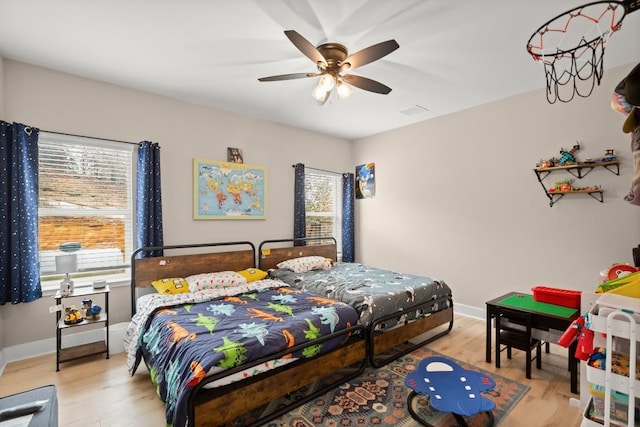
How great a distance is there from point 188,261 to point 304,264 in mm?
1506

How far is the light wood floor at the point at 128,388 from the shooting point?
201 centimetres

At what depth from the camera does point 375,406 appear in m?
2.13

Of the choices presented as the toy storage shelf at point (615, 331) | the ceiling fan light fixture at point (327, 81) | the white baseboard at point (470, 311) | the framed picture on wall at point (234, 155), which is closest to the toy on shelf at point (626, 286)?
the toy storage shelf at point (615, 331)

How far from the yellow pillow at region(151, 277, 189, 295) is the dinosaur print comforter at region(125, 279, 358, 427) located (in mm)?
188

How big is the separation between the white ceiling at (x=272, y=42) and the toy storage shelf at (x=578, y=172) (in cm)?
95

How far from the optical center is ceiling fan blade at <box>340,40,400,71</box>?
6.31ft

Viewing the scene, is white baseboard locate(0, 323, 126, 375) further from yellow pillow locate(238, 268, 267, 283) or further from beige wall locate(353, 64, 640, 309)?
beige wall locate(353, 64, 640, 309)

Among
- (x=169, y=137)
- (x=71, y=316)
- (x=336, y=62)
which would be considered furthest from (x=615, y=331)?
(x=169, y=137)

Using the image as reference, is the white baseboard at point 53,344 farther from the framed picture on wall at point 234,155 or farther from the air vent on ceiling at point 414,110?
the air vent on ceiling at point 414,110

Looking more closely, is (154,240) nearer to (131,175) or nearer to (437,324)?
(131,175)

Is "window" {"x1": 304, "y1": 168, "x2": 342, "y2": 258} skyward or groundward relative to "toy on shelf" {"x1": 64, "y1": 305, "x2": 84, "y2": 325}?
skyward

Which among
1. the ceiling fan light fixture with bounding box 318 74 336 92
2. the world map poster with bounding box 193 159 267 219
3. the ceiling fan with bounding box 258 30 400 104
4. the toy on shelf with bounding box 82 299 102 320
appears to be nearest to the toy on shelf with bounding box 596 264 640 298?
the ceiling fan with bounding box 258 30 400 104

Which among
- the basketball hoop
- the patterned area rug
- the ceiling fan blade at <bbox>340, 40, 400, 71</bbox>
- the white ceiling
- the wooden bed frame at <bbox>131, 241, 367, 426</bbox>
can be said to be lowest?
the patterned area rug

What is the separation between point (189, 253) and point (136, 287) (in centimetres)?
69
